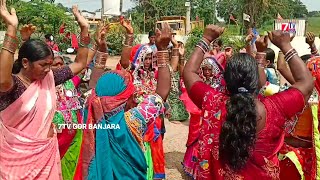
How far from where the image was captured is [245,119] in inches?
99.1

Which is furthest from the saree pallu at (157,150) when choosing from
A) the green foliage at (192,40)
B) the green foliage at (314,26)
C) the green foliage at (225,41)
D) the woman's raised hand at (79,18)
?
the green foliage at (314,26)

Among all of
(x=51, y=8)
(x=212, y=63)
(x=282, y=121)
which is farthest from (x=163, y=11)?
(x=282, y=121)

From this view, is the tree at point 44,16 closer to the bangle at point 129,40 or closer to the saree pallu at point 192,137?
the saree pallu at point 192,137

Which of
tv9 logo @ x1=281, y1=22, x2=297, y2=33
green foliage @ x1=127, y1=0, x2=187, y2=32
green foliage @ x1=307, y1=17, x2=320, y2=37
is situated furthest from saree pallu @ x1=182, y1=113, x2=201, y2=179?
green foliage @ x1=127, y1=0, x2=187, y2=32

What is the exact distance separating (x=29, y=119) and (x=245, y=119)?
1.44 meters

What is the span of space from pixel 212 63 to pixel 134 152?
2571 millimetres

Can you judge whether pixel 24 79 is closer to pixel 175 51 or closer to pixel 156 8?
pixel 175 51

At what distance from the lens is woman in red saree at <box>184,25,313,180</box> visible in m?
2.54

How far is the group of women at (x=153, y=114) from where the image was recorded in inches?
101

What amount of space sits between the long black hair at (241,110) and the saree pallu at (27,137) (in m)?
1.27

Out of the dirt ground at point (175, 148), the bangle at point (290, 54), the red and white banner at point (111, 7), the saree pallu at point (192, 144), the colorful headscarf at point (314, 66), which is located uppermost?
the red and white banner at point (111, 7)

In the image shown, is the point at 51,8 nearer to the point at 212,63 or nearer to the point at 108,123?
the point at 212,63

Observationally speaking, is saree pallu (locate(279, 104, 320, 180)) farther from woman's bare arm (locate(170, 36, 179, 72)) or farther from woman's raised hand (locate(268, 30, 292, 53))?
woman's bare arm (locate(170, 36, 179, 72))

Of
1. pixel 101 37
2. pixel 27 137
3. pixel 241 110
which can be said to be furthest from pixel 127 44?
pixel 241 110
